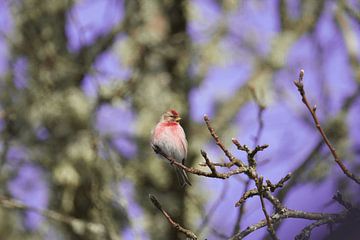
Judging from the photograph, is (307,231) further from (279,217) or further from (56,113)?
(56,113)

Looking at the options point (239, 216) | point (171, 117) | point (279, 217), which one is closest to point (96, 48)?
point (239, 216)

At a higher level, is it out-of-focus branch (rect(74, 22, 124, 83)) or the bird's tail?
out-of-focus branch (rect(74, 22, 124, 83))

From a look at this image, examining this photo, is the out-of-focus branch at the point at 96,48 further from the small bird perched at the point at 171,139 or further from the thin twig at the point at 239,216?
A: the small bird perched at the point at 171,139

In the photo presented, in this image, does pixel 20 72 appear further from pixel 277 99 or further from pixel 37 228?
pixel 277 99

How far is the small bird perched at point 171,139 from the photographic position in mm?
2367

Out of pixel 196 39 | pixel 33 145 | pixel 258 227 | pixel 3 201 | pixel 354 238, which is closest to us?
pixel 354 238

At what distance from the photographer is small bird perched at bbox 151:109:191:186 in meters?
2.37

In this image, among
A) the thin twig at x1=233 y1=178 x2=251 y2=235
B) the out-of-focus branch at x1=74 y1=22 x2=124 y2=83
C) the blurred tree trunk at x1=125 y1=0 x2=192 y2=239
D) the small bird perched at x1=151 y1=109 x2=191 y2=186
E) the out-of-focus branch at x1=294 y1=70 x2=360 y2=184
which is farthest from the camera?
the blurred tree trunk at x1=125 y1=0 x2=192 y2=239

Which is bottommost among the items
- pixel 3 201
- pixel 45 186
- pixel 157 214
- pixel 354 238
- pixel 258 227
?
pixel 354 238

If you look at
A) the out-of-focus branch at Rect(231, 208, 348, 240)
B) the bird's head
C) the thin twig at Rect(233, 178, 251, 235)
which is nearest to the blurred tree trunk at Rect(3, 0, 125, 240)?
the thin twig at Rect(233, 178, 251, 235)

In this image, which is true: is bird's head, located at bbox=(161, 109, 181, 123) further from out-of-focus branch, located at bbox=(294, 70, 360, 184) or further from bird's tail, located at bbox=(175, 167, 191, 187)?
out-of-focus branch, located at bbox=(294, 70, 360, 184)

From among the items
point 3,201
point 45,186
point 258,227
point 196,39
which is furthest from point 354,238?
point 196,39

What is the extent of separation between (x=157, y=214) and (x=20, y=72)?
102 inches

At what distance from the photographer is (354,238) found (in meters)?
1.08
